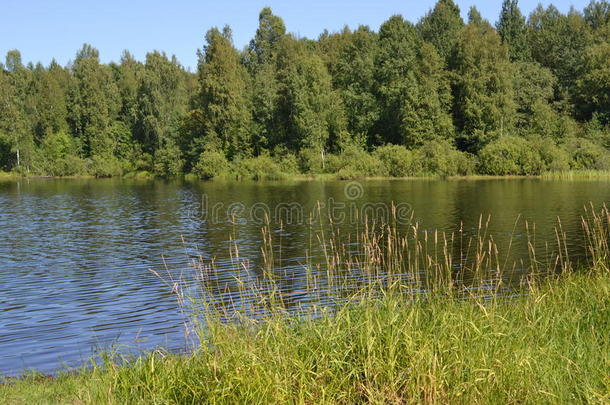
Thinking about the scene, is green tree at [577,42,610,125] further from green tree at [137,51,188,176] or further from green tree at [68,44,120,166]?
green tree at [68,44,120,166]

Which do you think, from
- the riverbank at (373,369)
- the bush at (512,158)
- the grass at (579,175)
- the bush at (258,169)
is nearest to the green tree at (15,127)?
the bush at (258,169)

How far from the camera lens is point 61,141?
106375 millimetres

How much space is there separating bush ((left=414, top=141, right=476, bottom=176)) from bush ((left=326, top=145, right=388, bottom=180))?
5.07 meters

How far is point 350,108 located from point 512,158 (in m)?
26.2

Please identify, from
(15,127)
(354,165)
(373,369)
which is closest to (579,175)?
(354,165)

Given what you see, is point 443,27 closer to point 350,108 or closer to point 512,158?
point 350,108

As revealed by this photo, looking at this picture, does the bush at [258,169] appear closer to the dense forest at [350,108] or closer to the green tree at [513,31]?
the dense forest at [350,108]

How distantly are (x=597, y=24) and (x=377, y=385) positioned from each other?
401 feet

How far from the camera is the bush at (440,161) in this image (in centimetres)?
7731

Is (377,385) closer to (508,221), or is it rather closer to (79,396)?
(79,396)

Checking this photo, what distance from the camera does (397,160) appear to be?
78875 mm

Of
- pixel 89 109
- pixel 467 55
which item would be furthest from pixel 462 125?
pixel 89 109

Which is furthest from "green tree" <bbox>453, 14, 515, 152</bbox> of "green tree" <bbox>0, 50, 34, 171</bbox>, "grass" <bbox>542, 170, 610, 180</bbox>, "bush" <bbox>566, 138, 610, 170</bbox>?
"green tree" <bbox>0, 50, 34, 171</bbox>

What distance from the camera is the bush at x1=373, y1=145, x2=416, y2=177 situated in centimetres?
7856
